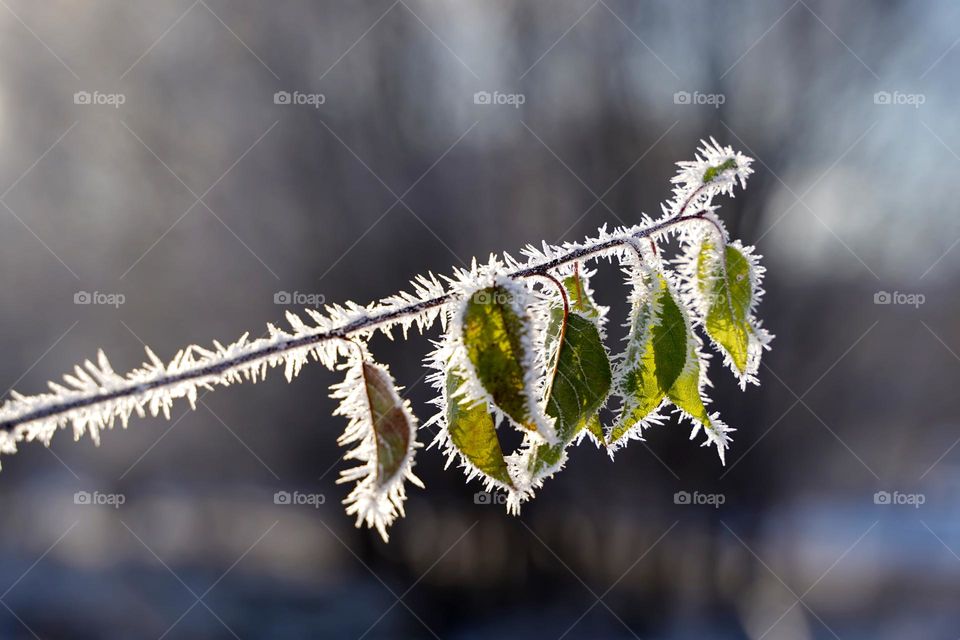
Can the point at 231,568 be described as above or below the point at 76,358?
below

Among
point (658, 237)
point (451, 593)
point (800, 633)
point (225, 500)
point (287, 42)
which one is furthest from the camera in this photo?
point (225, 500)

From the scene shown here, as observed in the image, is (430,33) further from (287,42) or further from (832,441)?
(832,441)

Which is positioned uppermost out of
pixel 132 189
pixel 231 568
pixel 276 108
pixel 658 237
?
pixel 276 108

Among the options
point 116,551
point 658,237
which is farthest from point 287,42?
point 658,237

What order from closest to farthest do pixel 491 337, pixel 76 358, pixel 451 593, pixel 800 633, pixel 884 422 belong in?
pixel 491 337
pixel 800 633
pixel 451 593
pixel 884 422
pixel 76 358

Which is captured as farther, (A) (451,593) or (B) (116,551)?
(B) (116,551)
